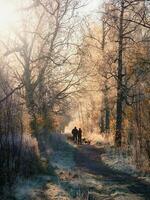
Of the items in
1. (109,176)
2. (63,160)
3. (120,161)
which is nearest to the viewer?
(109,176)

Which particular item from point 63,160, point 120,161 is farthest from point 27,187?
point 63,160

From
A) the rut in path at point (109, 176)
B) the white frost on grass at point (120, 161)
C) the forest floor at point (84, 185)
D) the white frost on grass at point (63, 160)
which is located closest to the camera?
the forest floor at point (84, 185)

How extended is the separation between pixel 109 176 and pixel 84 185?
8.52 feet

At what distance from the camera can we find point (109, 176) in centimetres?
1670

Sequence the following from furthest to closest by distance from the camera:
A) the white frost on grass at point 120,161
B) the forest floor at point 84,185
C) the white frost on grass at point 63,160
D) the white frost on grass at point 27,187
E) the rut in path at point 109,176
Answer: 1. the white frost on grass at point 63,160
2. the white frost on grass at point 120,161
3. the rut in path at point 109,176
4. the forest floor at point 84,185
5. the white frost on grass at point 27,187

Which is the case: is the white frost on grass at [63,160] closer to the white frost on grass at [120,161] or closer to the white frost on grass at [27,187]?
the white frost on grass at [120,161]

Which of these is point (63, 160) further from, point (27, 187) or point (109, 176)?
point (27, 187)

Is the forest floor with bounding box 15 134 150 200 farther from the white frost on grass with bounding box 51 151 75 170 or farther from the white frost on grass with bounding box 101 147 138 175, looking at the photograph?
the white frost on grass with bounding box 101 147 138 175

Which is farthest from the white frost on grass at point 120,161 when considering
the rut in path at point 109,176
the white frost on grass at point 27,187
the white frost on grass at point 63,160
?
the white frost on grass at point 27,187

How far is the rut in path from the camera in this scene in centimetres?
1388

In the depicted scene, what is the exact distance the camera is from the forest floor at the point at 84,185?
41.4ft

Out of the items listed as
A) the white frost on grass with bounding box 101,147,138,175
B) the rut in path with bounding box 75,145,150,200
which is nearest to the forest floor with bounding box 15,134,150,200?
the rut in path with bounding box 75,145,150,200

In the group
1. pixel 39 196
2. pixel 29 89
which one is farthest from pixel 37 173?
pixel 29 89

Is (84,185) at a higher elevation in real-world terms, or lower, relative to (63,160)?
lower
